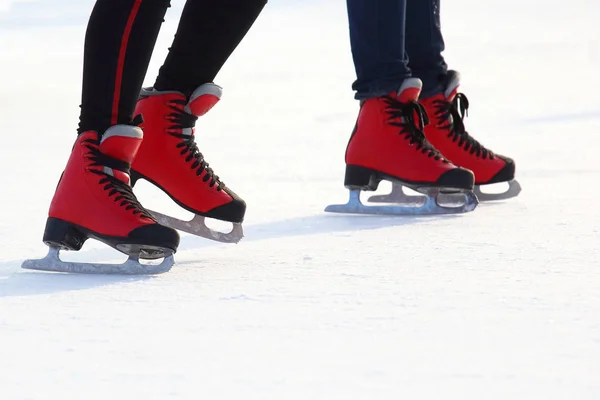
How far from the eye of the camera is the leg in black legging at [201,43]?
1.83m

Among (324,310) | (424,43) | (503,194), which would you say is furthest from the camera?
(503,194)

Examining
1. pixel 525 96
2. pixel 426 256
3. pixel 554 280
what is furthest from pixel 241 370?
pixel 525 96

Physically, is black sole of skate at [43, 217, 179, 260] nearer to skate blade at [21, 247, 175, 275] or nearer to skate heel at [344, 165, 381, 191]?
skate blade at [21, 247, 175, 275]

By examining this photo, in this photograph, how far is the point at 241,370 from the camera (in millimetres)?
1027

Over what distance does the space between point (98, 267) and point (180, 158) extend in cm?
29

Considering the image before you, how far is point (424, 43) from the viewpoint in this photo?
2.48m

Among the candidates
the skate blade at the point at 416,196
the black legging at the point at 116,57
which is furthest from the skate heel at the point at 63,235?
the skate blade at the point at 416,196

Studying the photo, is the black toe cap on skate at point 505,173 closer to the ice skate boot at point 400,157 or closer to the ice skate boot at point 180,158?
the ice skate boot at point 400,157

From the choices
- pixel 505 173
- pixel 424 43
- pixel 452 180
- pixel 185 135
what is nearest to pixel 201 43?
pixel 185 135

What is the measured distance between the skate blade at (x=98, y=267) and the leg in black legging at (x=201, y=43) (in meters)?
0.36

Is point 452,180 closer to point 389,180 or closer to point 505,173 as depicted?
point 389,180

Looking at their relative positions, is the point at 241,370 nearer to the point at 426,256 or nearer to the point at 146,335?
the point at 146,335

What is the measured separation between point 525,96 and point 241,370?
600cm

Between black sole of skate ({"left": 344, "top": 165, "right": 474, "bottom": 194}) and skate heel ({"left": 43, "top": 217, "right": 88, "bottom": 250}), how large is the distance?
845 millimetres
